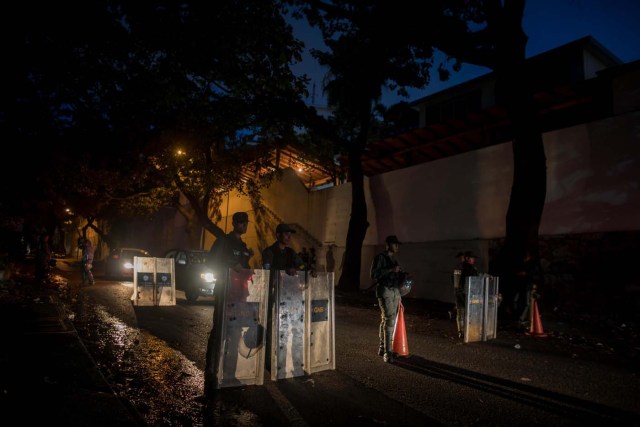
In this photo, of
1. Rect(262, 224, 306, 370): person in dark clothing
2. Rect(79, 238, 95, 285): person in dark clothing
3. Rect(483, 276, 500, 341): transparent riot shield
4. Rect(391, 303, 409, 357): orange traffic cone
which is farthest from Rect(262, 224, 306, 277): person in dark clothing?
Rect(79, 238, 95, 285): person in dark clothing

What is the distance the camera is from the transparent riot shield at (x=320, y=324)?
5504 millimetres

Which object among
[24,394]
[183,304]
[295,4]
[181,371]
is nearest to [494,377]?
[181,371]

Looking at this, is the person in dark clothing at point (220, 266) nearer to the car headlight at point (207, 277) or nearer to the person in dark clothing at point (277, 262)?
the person in dark clothing at point (277, 262)

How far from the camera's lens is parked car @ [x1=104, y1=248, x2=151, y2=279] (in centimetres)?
2150

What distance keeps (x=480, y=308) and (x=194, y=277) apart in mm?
8500

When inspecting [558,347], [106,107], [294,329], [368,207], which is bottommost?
[558,347]

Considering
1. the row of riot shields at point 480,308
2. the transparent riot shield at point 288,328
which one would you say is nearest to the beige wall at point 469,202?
the row of riot shields at point 480,308

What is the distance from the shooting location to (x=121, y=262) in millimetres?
21844

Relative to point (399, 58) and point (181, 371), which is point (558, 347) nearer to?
point (181, 371)

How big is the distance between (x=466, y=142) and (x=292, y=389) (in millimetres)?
15835

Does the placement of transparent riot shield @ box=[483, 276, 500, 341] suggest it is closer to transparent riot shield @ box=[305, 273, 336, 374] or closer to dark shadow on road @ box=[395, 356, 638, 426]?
dark shadow on road @ box=[395, 356, 638, 426]

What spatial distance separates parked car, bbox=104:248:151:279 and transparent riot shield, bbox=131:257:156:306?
1066 cm

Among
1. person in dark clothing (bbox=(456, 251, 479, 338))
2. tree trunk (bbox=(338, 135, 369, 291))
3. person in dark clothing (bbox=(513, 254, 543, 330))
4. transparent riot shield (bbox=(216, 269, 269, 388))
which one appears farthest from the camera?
tree trunk (bbox=(338, 135, 369, 291))

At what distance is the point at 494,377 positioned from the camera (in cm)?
588
